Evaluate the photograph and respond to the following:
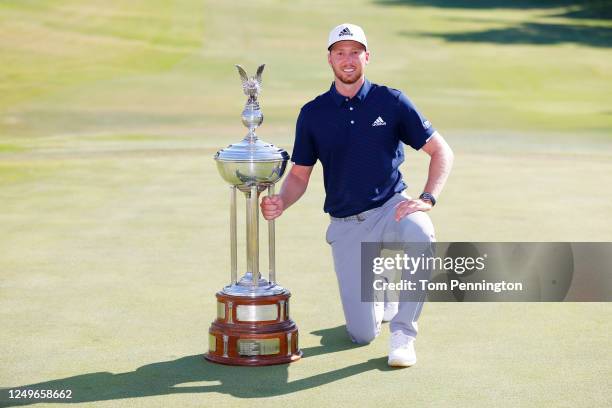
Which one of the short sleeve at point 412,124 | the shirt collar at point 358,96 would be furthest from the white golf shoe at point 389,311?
the shirt collar at point 358,96

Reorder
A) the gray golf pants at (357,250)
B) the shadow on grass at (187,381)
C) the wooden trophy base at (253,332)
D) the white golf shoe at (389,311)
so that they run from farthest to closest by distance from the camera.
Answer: the white golf shoe at (389,311) → the gray golf pants at (357,250) → the wooden trophy base at (253,332) → the shadow on grass at (187,381)

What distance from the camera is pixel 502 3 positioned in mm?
57969

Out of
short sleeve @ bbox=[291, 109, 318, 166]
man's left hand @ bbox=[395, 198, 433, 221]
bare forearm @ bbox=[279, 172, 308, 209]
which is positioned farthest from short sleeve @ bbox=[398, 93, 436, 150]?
bare forearm @ bbox=[279, 172, 308, 209]

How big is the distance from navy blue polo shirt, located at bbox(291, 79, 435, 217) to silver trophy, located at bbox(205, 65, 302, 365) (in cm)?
37

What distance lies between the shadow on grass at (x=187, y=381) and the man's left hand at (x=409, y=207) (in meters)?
0.74

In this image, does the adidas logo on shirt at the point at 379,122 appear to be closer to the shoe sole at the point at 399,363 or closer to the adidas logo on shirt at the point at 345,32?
the adidas logo on shirt at the point at 345,32

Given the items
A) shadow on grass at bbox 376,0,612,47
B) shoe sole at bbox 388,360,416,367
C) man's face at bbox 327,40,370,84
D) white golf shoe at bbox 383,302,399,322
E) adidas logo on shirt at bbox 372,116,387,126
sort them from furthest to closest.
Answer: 1. shadow on grass at bbox 376,0,612,47
2. white golf shoe at bbox 383,302,399,322
3. adidas logo on shirt at bbox 372,116,387,126
4. man's face at bbox 327,40,370,84
5. shoe sole at bbox 388,360,416,367

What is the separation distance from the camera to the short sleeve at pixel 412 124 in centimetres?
669

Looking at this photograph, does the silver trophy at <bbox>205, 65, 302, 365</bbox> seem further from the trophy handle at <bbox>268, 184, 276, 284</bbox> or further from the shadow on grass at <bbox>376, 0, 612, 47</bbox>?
the shadow on grass at <bbox>376, 0, 612, 47</bbox>

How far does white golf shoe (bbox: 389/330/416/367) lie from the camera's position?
6207 millimetres

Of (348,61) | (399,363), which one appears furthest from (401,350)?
(348,61)

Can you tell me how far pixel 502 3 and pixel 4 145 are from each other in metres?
42.4

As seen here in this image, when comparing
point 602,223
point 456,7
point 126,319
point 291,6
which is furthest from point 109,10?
point 126,319

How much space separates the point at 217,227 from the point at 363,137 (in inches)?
173
